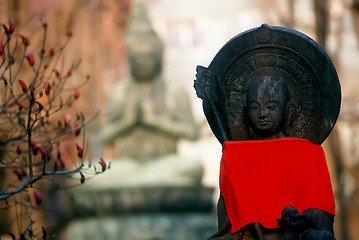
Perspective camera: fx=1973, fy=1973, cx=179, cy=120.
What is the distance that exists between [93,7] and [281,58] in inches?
1651

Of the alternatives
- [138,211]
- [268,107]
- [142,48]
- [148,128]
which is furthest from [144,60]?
[268,107]

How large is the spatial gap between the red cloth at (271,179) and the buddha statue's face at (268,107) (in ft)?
0.39

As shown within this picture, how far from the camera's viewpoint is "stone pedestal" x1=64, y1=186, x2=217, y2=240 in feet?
100

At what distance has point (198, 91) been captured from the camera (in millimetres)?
14883

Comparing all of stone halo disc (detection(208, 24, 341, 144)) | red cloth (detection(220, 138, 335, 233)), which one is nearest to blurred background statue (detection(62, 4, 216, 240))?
stone halo disc (detection(208, 24, 341, 144))

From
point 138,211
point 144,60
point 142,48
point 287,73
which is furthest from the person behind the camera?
point 142,48

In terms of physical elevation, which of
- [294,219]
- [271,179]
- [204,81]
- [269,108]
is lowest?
[294,219]

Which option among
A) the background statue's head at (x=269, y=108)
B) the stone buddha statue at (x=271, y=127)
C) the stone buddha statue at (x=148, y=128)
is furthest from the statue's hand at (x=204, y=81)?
the stone buddha statue at (x=148, y=128)

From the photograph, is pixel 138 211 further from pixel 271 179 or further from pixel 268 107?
pixel 271 179

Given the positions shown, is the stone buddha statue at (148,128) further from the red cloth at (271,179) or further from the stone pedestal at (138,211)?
the red cloth at (271,179)

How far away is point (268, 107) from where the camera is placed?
14.7 meters

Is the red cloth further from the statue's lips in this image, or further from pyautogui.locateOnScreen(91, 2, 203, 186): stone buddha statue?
pyautogui.locateOnScreen(91, 2, 203, 186): stone buddha statue

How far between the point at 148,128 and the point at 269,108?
57.0 ft

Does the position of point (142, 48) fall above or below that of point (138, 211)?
Result: above
